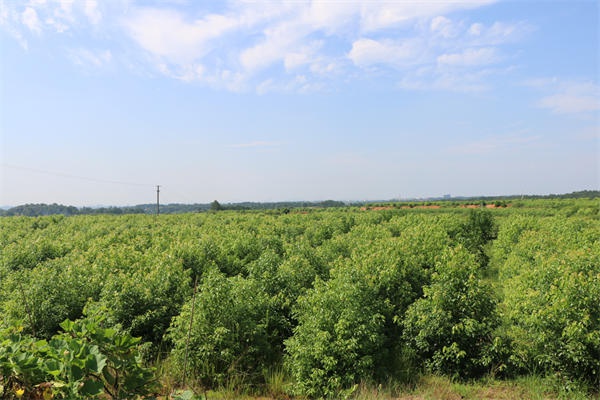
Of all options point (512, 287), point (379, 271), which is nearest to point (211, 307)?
point (379, 271)

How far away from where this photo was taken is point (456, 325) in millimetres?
7957

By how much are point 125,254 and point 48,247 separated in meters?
6.93

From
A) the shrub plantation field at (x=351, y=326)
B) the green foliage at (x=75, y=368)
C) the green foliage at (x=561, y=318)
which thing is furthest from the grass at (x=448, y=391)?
the green foliage at (x=75, y=368)

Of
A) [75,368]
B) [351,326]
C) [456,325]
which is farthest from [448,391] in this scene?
[75,368]

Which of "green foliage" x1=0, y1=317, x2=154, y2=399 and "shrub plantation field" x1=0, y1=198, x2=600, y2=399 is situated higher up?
"green foliage" x1=0, y1=317, x2=154, y2=399

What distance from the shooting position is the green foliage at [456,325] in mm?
8125

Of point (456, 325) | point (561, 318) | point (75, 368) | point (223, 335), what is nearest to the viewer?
point (75, 368)

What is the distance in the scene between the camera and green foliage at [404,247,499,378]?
812cm

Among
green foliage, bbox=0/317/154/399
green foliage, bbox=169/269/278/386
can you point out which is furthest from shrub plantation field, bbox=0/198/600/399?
green foliage, bbox=0/317/154/399

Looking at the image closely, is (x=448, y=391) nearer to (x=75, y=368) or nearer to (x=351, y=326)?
(x=351, y=326)

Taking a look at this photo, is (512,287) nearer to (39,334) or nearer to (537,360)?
(537,360)

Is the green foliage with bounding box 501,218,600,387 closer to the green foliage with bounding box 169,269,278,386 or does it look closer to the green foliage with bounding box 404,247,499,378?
the green foliage with bounding box 404,247,499,378

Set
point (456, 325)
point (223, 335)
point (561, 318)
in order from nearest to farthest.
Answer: point (561, 318)
point (223, 335)
point (456, 325)

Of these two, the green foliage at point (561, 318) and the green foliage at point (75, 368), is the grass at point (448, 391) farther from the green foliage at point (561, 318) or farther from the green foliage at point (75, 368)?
the green foliage at point (75, 368)
